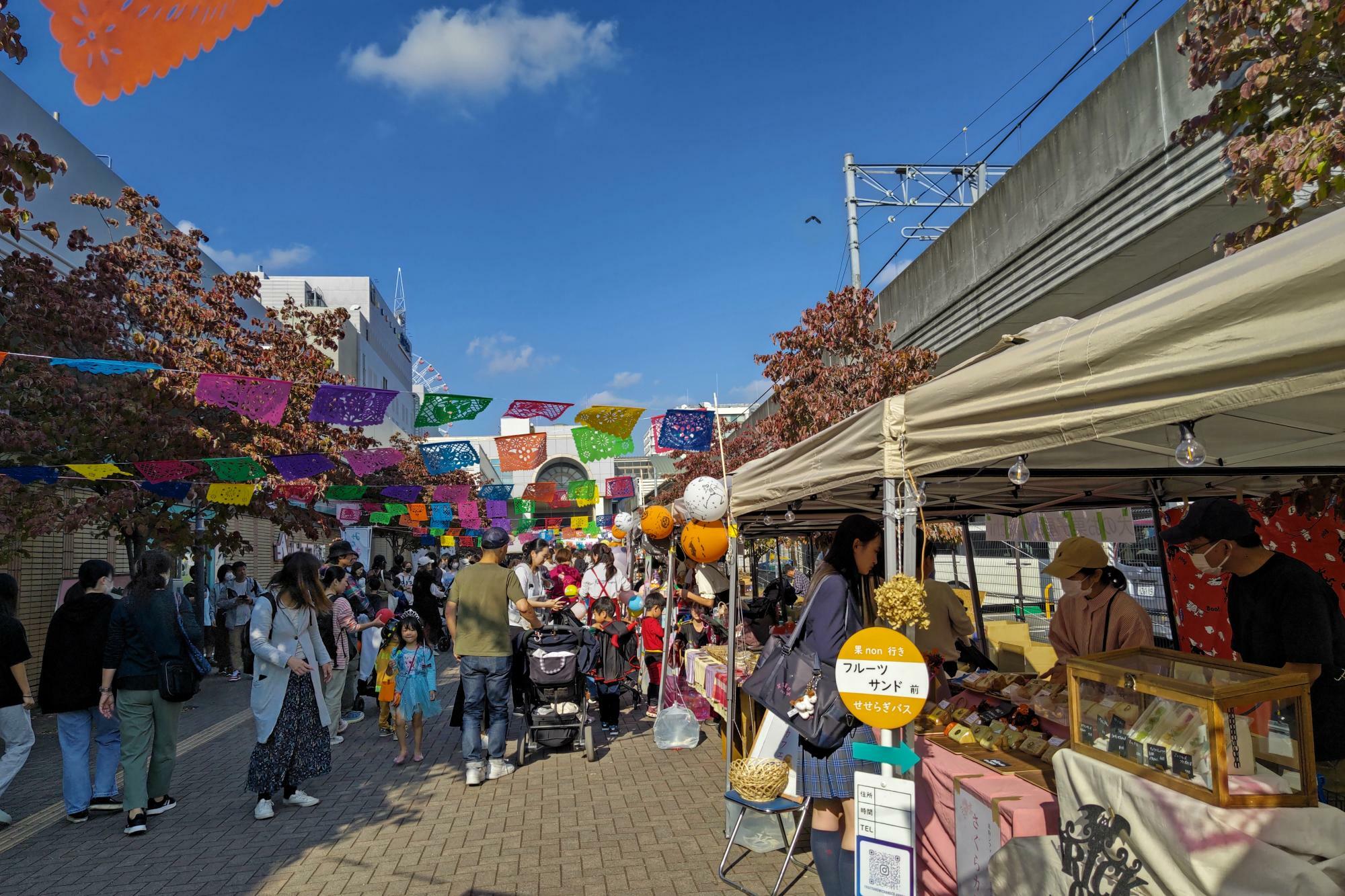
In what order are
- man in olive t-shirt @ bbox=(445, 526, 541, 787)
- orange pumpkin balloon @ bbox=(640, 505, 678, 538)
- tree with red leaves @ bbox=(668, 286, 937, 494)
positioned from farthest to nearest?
tree with red leaves @ bbox=(668, 286, 937, 494)
orange pumpkin balloon @ bbox=(640, 505, 678, 538)
man in olive t-shirt @ bbox=(445, 526, 541, 787)

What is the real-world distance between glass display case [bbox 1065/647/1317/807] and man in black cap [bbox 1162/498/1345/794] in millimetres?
809

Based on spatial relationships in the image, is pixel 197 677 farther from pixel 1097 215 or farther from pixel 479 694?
pixel 1097 215

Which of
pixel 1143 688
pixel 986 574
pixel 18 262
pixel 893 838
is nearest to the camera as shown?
pixel 1143 688

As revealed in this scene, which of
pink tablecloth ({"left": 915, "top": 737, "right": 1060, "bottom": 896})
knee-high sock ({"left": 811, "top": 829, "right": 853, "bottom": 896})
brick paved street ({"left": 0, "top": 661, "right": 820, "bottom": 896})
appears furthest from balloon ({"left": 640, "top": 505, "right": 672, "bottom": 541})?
knee-high sock ({"left": 811, "top": 829, "right": 853, "bottom": 896})

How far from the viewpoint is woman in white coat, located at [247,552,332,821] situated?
19.4 ft

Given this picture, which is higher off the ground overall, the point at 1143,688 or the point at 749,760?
the point at 1143,688

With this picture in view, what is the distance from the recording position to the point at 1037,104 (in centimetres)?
978

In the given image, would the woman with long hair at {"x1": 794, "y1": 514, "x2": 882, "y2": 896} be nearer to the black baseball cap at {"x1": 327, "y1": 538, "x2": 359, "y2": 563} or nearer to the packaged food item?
the packaged food item

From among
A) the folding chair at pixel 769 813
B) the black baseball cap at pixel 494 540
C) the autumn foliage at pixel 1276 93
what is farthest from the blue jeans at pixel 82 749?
the autumn foliage at pixel 1276 93

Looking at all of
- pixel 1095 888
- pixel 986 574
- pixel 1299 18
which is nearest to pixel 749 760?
pixel 1095 888

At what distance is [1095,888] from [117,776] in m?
8.57

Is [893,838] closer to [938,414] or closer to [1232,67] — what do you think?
[938,414]

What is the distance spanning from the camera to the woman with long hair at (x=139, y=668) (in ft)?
19.0

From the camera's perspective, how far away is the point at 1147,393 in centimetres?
200
